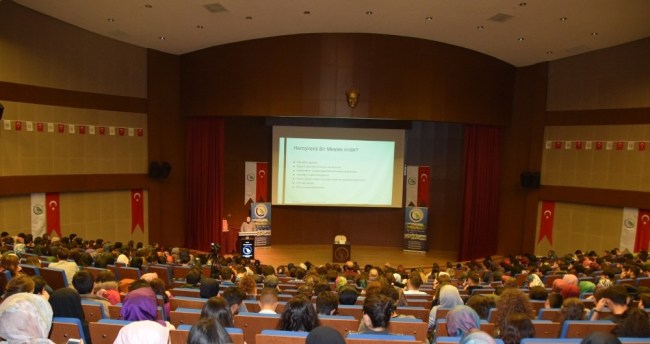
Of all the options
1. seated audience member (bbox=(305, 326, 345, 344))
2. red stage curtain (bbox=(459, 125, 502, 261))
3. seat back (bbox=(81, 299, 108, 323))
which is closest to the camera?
Answer: seated audience member (bbox=(305, 326, 345, 344))

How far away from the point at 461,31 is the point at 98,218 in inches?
410

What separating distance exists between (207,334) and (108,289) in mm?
2995

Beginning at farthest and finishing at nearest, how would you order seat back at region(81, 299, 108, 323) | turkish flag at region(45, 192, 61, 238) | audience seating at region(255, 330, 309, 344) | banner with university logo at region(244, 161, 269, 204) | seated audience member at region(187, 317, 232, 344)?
banner with university logo at region(244, 161, 269, 204) → turkish flag at region(45, 192, 61, 238) → seat back at region(81, 299, 108, 323) → audience seating at region(255, 330, 309, 344) → seated audience member at region(187, 317, 232, 344)

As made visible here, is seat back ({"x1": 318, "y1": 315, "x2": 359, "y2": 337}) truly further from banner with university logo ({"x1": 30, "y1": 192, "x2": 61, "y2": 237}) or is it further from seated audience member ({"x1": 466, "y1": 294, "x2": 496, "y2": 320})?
banner with university logo ({"x1": 30, "y1": 192, "x2": 61, "y2": 237})

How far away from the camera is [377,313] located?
3537mm

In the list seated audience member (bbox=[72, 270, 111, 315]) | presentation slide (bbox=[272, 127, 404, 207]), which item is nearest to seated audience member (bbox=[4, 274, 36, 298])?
seated audience member (bbox=[72, 270, 111, 315])

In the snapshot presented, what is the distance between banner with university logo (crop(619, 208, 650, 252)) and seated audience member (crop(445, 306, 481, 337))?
425 inches

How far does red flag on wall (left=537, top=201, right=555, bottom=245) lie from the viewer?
14148 mm

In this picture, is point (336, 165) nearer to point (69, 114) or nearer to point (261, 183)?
point (261, 183)

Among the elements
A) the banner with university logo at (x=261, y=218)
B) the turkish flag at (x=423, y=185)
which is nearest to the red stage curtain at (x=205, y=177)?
the banner with university logo at (x=261, y=218)

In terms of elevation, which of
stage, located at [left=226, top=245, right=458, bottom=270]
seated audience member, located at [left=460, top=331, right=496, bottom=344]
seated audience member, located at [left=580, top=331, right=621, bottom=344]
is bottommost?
stage, located at [left=226, top=245, right=458, bottom=270]

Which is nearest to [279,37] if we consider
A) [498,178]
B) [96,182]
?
[96,182]

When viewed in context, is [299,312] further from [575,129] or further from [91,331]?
[575,129]

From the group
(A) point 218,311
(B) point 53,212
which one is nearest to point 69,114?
(B) point 53,212
